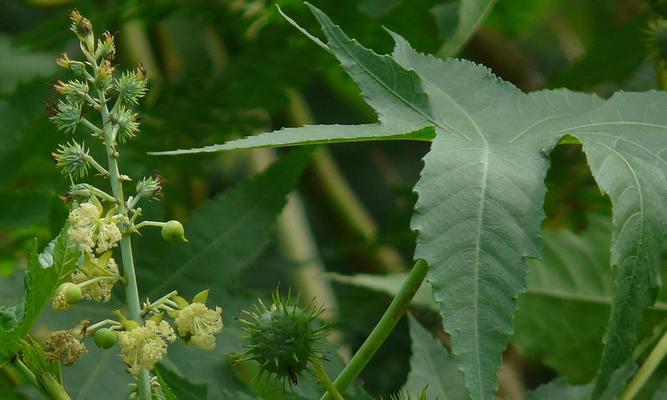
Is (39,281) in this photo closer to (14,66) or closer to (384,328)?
(384,328)

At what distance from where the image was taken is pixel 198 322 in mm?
708

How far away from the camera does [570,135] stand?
2.73 feet

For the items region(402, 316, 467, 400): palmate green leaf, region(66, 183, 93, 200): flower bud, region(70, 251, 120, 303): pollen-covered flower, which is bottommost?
region(402, 316, 467, 400): palmate green leaf

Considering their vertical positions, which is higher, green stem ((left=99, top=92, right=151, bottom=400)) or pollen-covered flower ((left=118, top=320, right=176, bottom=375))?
green stem ((left=99, top=92, right=151, bottom=400))

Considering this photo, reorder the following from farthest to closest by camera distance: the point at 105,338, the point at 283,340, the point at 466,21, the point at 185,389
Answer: the point at 466,21, the point at 185,389, the point at 283,340, the point at 105,338

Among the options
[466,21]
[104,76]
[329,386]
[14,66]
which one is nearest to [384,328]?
[329,386]

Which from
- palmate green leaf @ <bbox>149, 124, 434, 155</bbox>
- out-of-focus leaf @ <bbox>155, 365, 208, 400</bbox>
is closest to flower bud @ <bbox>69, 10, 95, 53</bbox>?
palmate green leaf @ <bbox>149, 124, 434, 155</bbox>

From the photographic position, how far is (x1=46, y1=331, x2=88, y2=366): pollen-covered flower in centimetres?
70

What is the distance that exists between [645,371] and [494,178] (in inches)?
14.8

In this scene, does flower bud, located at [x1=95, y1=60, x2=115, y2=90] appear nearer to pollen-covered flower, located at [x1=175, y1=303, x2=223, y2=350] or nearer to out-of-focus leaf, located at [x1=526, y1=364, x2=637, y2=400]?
pollen-covered flower, located at [x1=175, y1=303, x2=223, y2=350]

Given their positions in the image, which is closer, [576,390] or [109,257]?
[109,257]

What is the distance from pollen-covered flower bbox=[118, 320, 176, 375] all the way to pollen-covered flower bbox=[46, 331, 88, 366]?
0.12 feet

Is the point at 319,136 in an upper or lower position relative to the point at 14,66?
lower

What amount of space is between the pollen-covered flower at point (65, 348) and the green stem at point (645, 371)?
58 cm
